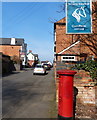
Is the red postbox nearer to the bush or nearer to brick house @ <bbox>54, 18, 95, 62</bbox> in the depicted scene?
the bush

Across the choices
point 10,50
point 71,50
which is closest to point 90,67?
point 71,50

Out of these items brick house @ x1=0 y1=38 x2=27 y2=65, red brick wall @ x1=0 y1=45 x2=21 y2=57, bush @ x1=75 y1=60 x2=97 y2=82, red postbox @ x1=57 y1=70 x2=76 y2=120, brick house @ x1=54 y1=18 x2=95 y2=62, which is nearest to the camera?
red postbox @ x1=57 y1=70 x2=76 y2=120

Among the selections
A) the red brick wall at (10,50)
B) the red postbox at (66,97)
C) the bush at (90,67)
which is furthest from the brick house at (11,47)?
the red postbox at (66,97)

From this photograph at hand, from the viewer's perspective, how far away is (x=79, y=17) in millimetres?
6020

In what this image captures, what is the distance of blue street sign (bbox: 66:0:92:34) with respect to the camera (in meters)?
6.00

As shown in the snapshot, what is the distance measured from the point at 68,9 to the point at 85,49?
5430mm

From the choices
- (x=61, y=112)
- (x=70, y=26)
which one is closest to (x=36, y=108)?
(x=61, y=112)

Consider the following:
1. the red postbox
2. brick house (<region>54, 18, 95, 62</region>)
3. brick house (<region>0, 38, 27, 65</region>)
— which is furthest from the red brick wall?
the red postbox

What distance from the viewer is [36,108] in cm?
590

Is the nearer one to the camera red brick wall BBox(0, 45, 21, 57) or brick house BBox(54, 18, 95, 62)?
brick house BBox(54, 18, 95, 62)

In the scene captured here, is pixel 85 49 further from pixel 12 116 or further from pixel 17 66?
pixel 17 66

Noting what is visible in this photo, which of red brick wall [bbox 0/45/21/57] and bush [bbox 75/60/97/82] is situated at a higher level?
red brick wall [bbox 0/45/21/57]

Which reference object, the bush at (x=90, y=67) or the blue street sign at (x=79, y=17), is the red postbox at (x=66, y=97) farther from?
the blue street sign at (x=79, y=17)

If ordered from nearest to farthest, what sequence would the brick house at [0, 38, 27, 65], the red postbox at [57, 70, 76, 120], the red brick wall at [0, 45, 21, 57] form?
the red postbox at [57, 70, 76, 120] < the brick house at [0, 38, 27, 65] < the red brick wall at [0, 45, 21, 57]
